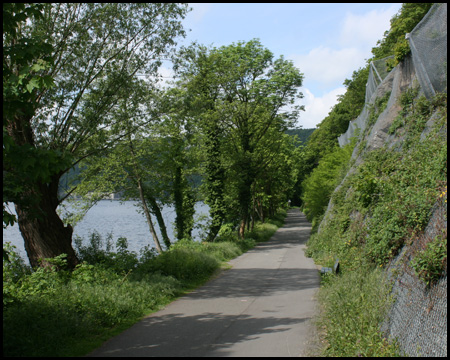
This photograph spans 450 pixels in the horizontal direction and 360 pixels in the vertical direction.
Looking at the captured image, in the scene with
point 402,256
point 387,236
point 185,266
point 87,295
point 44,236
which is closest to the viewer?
point 402,256

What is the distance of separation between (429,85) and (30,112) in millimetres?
9201

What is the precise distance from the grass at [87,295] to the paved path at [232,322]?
42 cm

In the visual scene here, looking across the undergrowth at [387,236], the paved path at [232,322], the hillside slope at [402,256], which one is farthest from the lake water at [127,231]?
the hillside slope at [402,256]

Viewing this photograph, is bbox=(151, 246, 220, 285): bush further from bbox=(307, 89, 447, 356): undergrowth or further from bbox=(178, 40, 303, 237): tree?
bbox=(178, 40, 303, 237): tree

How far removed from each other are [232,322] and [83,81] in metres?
8.15

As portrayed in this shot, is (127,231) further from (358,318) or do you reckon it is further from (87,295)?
(358,318)

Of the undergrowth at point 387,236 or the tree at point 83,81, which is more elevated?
the tree at point 83,81

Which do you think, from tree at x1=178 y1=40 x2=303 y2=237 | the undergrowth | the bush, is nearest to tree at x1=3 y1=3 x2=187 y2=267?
the bush

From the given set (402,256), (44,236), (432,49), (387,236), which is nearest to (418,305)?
(402,256)

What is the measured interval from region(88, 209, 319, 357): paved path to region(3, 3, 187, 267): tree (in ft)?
13.2

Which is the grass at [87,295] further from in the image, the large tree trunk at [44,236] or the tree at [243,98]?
the tree at [243,98]

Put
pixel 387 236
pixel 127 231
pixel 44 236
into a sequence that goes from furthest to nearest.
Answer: pixel 127 231 → pixel 44 236 → pixel 387 236

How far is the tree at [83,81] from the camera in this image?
36.6 feet

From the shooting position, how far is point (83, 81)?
12.5m
